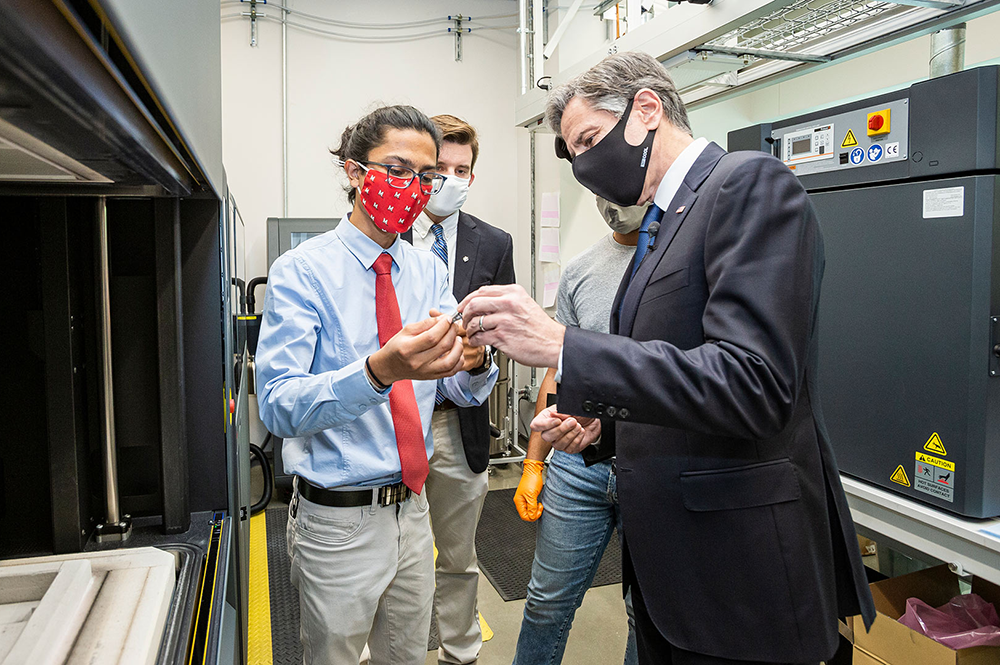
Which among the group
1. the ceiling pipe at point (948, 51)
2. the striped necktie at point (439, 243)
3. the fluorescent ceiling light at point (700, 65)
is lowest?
the striped necktie at point (439, 243)

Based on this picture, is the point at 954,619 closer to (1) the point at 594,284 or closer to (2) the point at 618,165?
(1) the point at 594,284

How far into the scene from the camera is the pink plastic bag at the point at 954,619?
64.5 inches

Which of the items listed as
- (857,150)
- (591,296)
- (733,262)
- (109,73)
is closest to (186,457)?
(109,73)

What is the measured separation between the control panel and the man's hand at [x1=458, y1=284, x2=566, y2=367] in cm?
111

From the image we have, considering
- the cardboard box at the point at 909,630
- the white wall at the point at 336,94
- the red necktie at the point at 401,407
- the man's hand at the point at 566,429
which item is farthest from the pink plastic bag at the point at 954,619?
the white wall at the point at 336,94

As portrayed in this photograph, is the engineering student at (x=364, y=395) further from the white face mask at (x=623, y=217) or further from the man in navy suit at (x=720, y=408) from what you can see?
the white face mask at (x=623, y=217)

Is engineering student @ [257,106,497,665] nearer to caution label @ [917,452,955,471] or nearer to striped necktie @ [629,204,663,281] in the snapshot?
striped necktie @ [629,204,663,281]

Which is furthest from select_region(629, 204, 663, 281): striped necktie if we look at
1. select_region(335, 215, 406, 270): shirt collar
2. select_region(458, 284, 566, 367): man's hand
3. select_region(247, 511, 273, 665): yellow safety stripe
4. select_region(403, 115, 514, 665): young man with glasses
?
select_region(247, 511, 273, 665): yellow safety stripe

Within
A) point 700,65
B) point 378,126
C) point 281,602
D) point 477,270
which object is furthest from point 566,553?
point 700,65

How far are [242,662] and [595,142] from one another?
137 cm

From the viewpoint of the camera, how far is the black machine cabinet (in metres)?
1.42

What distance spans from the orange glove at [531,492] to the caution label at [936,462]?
985 mm

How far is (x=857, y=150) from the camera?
1688 mm

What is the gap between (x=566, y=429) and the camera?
1.59 meters
